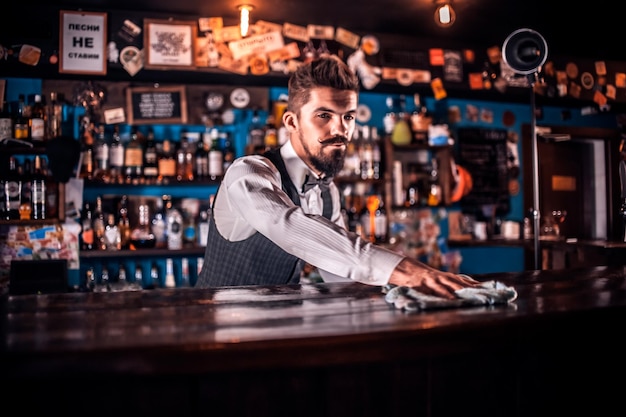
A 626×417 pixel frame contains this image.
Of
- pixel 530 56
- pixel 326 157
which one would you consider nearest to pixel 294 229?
pixel 326 157

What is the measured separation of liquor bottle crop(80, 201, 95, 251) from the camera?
3.88 metres

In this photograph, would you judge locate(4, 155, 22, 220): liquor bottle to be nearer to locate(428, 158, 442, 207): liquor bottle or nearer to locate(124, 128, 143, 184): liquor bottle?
locate(124, 128, 143, 184): liquor bottle

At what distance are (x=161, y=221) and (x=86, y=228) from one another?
504 millimetres

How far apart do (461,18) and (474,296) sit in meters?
3.40

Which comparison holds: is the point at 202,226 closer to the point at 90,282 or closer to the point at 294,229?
the point at 90,282

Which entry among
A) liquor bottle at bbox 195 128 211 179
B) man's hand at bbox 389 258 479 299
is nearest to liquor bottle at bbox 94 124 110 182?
liquor bottle at bbox 195 128 211 179

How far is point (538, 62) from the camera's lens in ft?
9.83

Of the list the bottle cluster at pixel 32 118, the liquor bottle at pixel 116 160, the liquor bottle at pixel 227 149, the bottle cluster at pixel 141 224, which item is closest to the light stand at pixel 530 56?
the liquor bottle at pixel 227 149

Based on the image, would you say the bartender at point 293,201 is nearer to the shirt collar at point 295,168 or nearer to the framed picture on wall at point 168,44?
the shirt collar at point 295,168

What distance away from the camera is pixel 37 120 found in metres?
3.73

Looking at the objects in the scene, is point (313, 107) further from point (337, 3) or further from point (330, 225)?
point (337, 3)

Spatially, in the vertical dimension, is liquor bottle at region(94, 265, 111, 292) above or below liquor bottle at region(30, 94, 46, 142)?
below

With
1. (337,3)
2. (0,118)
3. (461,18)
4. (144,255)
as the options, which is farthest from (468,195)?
(0,118)

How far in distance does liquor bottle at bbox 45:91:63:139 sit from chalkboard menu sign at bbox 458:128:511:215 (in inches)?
131
